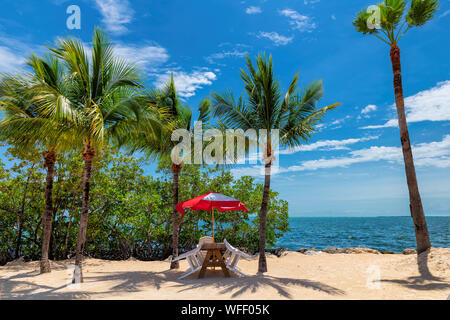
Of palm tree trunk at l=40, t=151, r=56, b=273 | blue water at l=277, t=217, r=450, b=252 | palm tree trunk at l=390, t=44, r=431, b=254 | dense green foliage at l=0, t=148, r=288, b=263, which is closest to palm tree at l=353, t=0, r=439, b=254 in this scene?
palm tree trunk at l=390, t=44, r=431, b=254

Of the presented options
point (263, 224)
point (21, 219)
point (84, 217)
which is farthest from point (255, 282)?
point (21, 219)

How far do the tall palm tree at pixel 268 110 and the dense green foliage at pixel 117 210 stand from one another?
3.82 meters

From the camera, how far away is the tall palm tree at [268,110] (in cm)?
956

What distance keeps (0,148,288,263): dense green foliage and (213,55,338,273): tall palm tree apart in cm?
382

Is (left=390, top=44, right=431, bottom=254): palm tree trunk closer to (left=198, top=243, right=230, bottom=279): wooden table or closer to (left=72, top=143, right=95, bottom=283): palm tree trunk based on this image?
(left=198, top=243, right=230, bottom=279): wooden table

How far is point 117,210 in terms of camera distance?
→ 1235cm

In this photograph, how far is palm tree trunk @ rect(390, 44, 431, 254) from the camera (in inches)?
380

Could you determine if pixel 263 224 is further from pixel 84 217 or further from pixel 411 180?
pixel 84 217

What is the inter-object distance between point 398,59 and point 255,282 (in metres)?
9.15

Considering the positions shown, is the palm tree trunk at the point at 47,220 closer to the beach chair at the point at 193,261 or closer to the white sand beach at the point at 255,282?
the white sand beach at the point at 255,282

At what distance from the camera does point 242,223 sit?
47.2 feet

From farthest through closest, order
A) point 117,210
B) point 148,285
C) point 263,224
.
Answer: point 117,210 → point 263,224 → point 148,285
